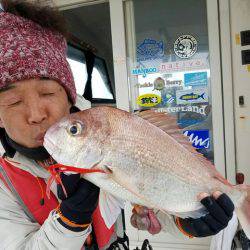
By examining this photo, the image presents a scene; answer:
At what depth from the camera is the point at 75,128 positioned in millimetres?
986

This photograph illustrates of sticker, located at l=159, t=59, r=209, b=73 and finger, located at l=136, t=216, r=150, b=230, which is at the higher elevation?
sticker, located at l=159, t=59, r=209, b=73

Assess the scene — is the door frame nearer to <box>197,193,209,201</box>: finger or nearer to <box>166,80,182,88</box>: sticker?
<box>166,80,182,88</box>: sticker

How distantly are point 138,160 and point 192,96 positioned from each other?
1.96 metres

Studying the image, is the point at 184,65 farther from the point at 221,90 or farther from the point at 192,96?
the point at 221,90

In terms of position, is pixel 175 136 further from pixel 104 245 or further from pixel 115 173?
pixel 104 245

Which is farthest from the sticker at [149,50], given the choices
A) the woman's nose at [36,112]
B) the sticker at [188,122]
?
the woman's nose at [36,112]

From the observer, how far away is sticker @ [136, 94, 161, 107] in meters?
3.04

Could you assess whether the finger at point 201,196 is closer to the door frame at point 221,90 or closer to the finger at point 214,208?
the finger at point 214,208

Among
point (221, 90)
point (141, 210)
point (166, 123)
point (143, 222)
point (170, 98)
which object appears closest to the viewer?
point (166, 123)

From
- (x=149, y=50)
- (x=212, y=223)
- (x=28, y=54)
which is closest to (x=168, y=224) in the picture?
(x=212, y=223)

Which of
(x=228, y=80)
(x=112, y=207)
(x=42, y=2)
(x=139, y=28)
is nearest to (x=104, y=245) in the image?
(x=112, y=207)

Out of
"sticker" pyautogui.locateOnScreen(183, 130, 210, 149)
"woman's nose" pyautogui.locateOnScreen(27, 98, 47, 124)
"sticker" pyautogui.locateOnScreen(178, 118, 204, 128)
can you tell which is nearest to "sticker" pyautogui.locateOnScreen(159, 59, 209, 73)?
"sticker" pyautogui.locateOnScreen(178, 118, 204, 128)

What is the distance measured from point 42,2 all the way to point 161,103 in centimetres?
170

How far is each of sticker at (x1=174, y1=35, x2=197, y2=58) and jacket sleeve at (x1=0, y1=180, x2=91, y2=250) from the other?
2.03 meters
